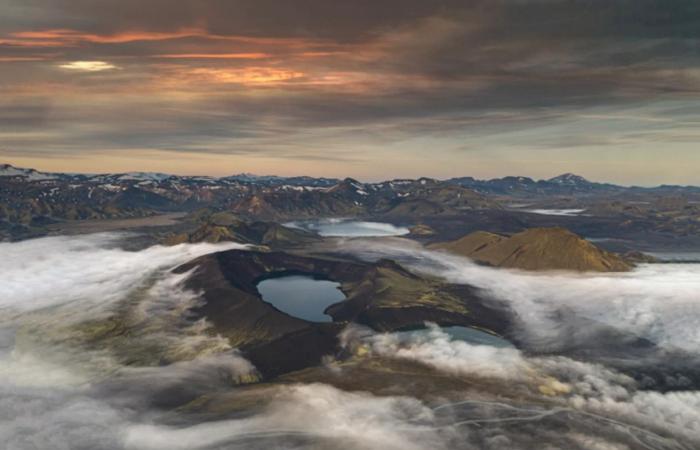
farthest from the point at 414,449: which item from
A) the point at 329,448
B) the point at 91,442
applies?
the point at 91,442

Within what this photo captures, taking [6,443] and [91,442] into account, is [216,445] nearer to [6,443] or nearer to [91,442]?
[91,442]

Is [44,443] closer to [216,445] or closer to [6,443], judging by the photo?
[6,443]

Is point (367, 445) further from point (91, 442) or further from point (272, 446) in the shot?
point (91, 442)

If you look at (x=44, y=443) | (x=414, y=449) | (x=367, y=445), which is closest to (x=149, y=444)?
(x=44, y=443)

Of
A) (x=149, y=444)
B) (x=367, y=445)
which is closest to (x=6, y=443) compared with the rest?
(x=149, y=444)

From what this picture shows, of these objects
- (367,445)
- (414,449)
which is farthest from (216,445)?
(414,449)

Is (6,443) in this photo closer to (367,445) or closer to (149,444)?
(149,444)
